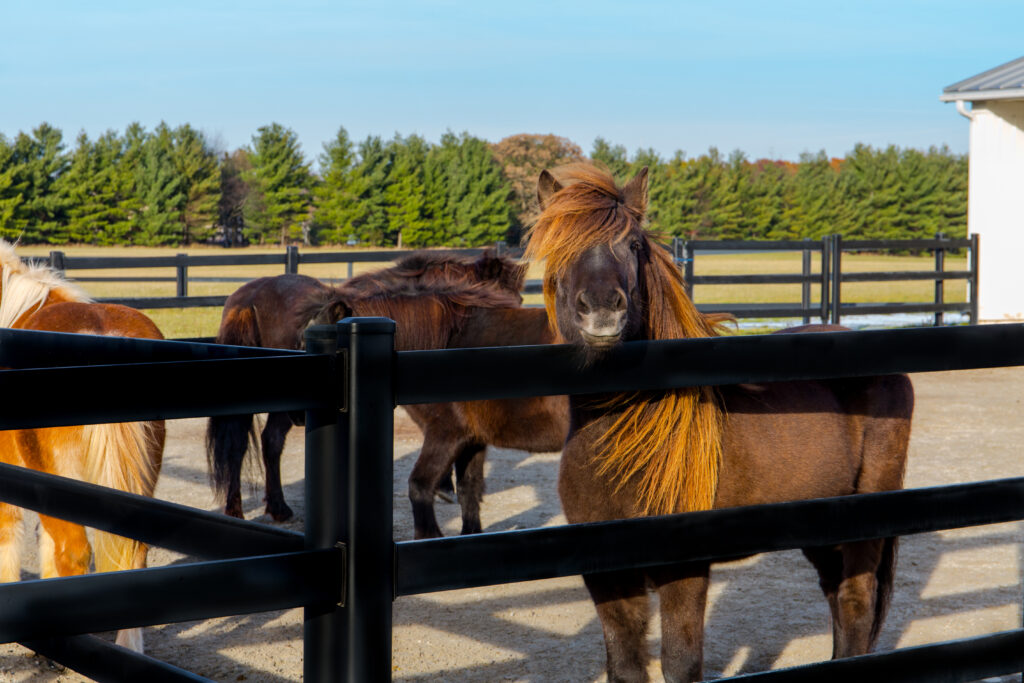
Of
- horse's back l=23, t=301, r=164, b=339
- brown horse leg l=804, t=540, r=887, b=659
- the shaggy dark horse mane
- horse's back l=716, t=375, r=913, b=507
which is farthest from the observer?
the shaggy dark horse mane

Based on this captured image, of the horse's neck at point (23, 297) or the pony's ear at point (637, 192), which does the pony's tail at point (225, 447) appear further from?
the pony's ear at point (637, 192)

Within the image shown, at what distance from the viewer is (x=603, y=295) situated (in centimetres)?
242

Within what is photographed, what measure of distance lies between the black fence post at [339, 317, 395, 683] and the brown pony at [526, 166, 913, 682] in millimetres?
794

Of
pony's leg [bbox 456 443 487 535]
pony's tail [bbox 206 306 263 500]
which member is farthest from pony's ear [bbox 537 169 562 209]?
pony's tail [bbox 206 306 263 500]

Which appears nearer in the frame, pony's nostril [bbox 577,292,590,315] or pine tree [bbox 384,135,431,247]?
pony's nostril [bbox 577,292,590,315]

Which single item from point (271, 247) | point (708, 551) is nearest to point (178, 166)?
point (271, 247)

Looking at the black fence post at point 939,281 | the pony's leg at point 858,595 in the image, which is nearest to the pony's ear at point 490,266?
the pony's leg at point 858,595

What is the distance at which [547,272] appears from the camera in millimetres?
2871

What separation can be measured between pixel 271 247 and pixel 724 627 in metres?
53.2

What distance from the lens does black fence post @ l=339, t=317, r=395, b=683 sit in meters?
1.58

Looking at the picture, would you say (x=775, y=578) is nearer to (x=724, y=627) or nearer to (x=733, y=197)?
(x=724, y=627)

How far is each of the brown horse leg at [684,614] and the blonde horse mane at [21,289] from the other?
125 inches

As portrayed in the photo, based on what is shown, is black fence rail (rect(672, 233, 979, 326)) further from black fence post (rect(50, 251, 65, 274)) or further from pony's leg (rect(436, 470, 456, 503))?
black fence post (rect(50, 251, 65, 274))

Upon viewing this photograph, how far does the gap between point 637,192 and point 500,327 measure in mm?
2790
